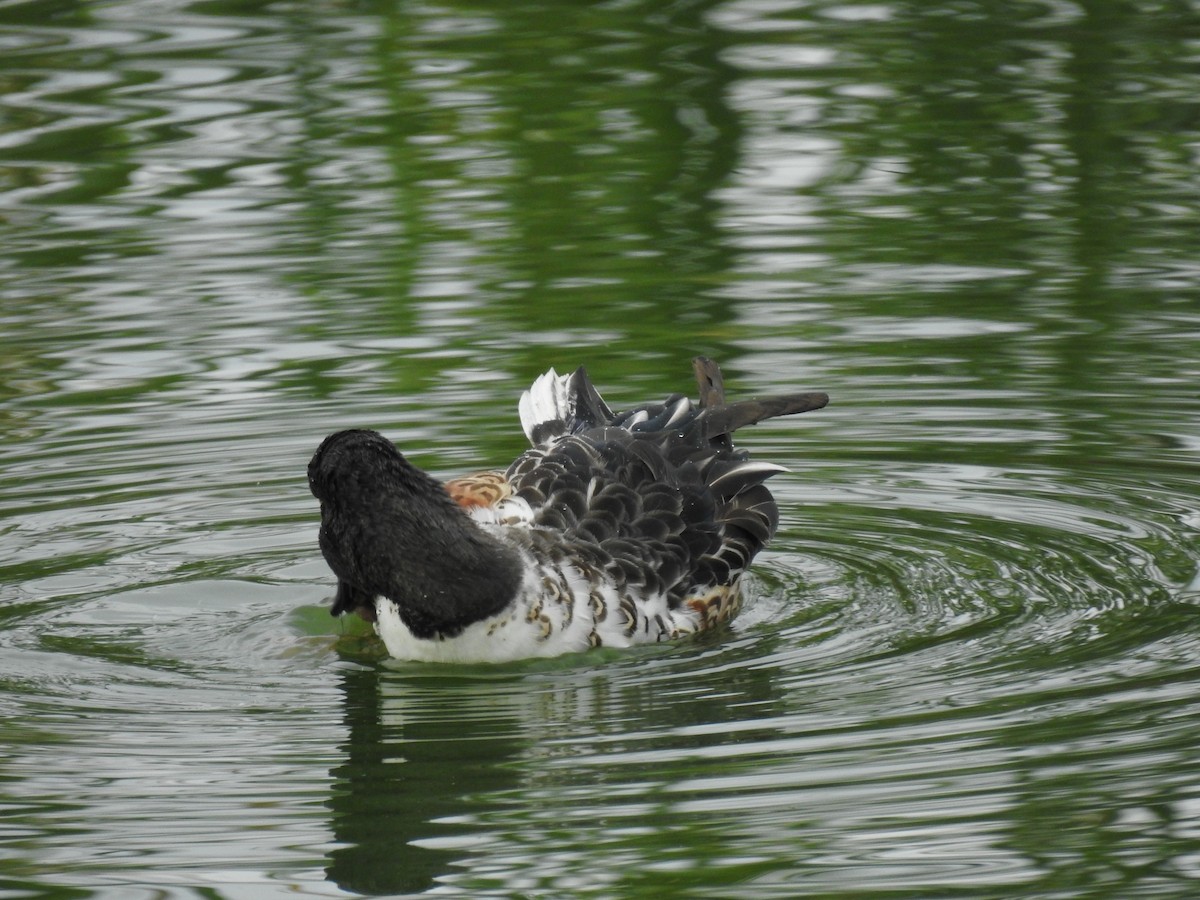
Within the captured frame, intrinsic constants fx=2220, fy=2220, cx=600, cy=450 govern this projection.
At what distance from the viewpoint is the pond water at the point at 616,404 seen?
6.93 m

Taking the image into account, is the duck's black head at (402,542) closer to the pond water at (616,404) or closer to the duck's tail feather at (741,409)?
the pond water at (616,404)

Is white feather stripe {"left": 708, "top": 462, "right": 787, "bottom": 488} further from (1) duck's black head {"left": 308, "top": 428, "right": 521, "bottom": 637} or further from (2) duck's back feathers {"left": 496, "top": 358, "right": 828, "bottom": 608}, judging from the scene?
(1) duck's black head {"left": 308, "top": 428, "right": 521, "bottom": 637}

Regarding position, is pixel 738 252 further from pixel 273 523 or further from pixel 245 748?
pixel 245 748

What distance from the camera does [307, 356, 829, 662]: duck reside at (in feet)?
27.2

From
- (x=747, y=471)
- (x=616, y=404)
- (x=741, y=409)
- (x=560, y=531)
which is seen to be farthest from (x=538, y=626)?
(x=616, y=404)

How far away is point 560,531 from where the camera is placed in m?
8.91

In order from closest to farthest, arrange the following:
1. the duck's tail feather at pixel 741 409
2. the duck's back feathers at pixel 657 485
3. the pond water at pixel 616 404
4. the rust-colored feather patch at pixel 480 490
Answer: the pond water at pixel 616 404
the duck's back feathers at pixel 657 485
the rust-colored feather patch at pixel 480 490
the duck's tail feather at pixel 741 409

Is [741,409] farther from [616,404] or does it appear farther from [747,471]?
[616,404]

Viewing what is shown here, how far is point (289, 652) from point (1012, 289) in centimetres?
633

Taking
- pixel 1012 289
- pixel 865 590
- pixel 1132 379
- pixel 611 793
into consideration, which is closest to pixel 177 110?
pixel 1012 289

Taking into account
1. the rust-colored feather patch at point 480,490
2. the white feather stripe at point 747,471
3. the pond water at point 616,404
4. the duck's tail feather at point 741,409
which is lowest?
the pond water at point 616,404

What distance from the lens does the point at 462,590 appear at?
834 cm

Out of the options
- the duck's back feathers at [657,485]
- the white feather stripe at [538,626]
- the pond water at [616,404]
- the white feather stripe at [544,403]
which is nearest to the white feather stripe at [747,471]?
the duck's back feathers at [657,485]

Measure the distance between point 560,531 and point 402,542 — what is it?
86 cm
